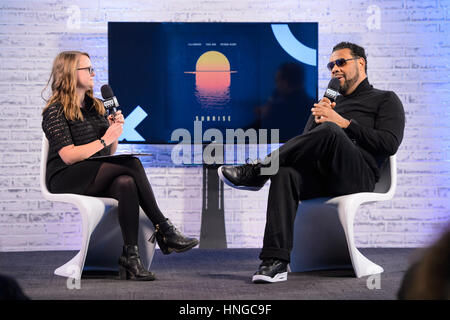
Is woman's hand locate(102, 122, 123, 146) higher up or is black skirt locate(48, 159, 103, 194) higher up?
woman's hand locate(102, 122, 123, 146)

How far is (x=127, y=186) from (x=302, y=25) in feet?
6.13

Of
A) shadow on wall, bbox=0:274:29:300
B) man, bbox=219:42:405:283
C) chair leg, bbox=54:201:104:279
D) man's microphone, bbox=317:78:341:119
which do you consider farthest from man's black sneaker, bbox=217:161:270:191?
shadow on wall, bbox=0:274:29:300

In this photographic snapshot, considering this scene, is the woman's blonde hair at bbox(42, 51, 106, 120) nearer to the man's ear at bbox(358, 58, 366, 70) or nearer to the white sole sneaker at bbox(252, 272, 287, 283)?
the white sole sneaker at bbox(252, 272, 287, 283)

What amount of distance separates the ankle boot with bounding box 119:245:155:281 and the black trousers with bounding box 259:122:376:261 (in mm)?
527

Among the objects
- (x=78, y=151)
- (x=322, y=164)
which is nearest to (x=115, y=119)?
(x=78, y=151)

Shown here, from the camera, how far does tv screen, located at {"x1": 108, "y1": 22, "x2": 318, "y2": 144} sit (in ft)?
13.2

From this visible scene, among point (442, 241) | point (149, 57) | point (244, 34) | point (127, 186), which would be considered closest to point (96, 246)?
point (127, 186)

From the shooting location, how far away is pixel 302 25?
4031 mm

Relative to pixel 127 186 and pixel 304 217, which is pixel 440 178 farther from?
pixel 127 186

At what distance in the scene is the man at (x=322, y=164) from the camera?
2.60m

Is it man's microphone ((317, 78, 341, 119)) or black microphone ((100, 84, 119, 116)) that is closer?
man's microphone ((317, 78, 341, 119))

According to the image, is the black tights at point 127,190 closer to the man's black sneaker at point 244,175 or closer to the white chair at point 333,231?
the man's black sneaker at point 244,175

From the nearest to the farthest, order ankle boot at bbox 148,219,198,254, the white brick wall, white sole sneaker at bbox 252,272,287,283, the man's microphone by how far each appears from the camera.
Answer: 1. white sole sneaker at bbox 252,272,287,283
2. ankle boot at bbox 148,219,198,254
3. the man's microphone
4. the white brick wall

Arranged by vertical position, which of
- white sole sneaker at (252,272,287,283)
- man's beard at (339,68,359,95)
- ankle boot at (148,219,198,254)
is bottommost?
white sole sneaker at (252,272,287,283)
